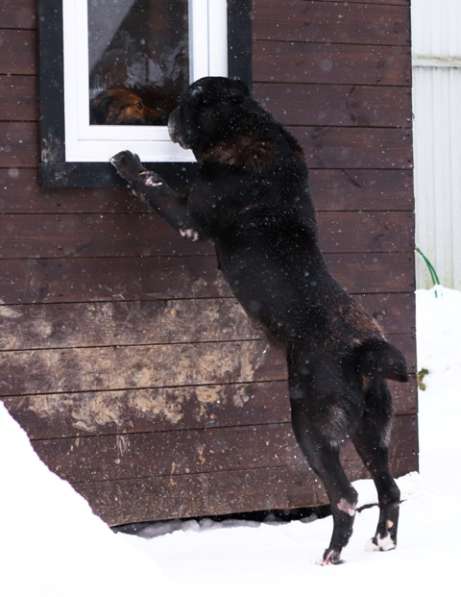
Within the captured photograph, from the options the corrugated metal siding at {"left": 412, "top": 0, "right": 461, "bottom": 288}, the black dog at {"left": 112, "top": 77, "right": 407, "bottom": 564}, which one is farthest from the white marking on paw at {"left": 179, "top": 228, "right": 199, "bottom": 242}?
the corrugated metal siding at {"left": 412, "top": 0, "right": 461, "bottom": 288}

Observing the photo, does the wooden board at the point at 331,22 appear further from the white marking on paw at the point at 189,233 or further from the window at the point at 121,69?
the white marking on paw at the point at 189,233

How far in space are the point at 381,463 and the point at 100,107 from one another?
175 centimetres

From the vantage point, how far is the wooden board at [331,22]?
178 inches

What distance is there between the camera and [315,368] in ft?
12.2

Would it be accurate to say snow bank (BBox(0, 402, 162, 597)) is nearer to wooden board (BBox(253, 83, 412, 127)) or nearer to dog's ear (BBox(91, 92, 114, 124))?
dog's ear (BBox(91, 92, 114, 124))

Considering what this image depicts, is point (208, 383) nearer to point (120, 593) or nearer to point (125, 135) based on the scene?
point (125, 135)

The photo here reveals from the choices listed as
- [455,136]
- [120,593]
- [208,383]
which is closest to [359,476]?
[208,383]

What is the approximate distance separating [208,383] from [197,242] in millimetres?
582

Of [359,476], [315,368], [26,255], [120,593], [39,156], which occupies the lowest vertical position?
[359,476]

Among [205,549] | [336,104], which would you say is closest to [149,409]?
[205,549]

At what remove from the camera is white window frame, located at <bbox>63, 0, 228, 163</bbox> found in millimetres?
4254

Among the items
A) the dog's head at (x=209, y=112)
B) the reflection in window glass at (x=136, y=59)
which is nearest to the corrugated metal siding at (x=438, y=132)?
the reflection in window glass at (x=136, y=59)

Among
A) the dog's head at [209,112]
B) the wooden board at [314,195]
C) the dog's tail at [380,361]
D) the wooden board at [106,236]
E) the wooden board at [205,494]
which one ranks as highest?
the dog's head at [209,112]

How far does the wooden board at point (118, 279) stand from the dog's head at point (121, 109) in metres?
0.55
